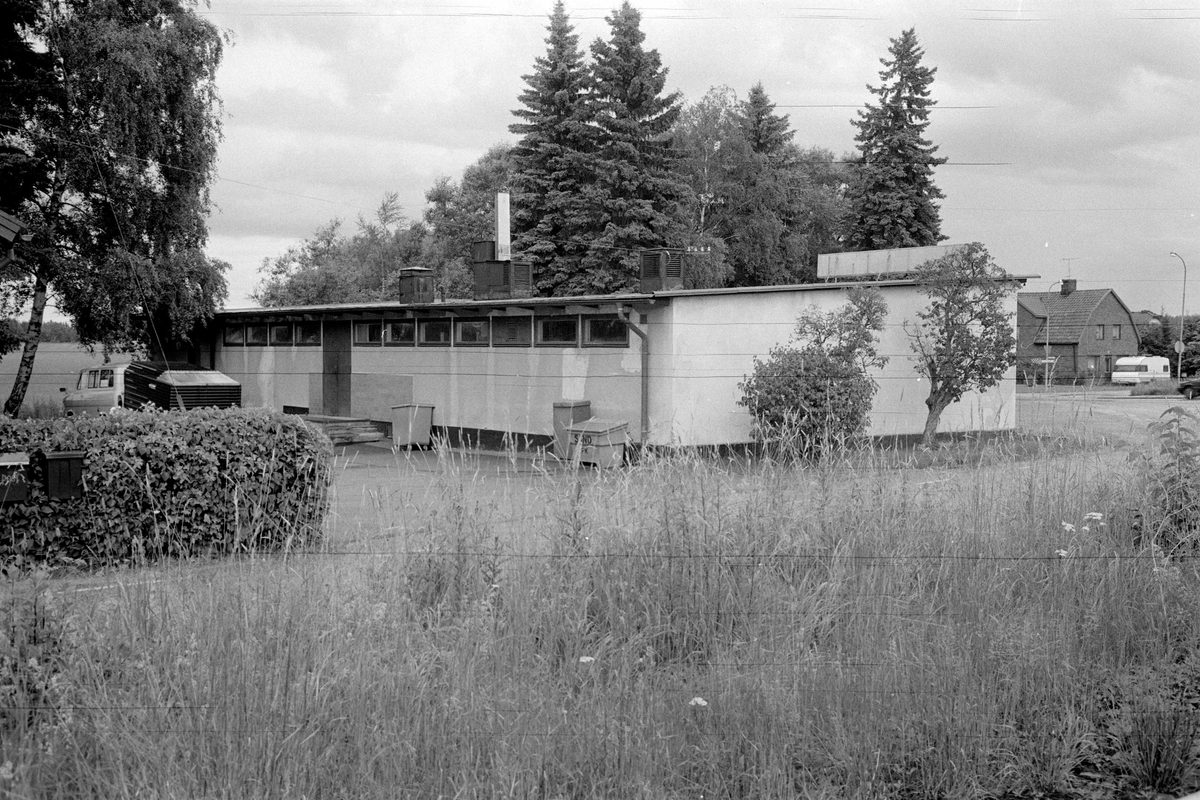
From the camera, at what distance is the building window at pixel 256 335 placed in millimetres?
31328

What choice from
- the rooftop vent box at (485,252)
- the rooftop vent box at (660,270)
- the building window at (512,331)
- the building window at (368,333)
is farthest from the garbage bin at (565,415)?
the building window at (368,333)

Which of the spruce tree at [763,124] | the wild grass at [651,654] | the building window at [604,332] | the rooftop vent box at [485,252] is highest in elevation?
the spruce tree at [763,124]

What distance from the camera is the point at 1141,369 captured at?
69688mm

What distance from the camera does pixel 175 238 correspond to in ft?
90.6

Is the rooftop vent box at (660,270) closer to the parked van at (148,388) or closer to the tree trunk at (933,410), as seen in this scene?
the tree trunk at (933,410)

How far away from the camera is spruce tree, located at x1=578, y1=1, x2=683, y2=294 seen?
1660 inches

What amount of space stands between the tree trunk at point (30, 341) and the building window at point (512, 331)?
12002 millimetres

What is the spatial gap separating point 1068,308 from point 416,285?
199ft

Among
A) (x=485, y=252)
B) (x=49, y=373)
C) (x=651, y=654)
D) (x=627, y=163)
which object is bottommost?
(x=651, y=654)

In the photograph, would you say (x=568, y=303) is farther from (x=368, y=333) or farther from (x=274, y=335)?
(x=274, y=335)

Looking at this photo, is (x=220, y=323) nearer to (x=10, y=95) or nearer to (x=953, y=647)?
(x=10, y=95)

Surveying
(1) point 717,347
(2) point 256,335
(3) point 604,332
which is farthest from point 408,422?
(2) point 256,335

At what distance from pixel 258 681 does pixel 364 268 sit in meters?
62.4

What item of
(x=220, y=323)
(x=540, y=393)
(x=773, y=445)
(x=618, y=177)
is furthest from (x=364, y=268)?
(x=773, y=445)
